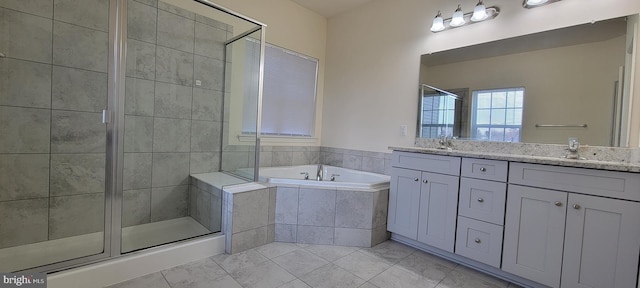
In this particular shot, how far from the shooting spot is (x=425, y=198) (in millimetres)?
2186

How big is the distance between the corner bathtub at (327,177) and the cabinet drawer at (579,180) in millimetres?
1057

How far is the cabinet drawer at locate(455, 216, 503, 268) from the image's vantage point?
1819 millimetres

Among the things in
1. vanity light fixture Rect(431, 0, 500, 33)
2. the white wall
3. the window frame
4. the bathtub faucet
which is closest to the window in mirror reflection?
the white wall

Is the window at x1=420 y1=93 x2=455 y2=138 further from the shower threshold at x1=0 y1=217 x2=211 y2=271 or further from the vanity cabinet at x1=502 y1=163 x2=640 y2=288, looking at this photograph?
the shower threshold at x1=0 y1=217 x2=211 y2=271

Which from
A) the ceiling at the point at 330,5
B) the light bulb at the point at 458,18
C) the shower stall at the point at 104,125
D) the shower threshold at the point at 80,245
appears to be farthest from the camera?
the ceiling at the point at 330,5

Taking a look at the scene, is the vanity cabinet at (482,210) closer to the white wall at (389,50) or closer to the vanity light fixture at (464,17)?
the white wall at (389,50)

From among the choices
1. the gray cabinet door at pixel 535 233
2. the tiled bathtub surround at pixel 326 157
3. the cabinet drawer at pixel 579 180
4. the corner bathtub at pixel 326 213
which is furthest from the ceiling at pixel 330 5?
the gray cabinet door at pixel 535 233

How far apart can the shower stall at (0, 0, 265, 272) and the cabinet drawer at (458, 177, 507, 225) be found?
6.03ft

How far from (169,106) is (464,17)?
9.23 feet

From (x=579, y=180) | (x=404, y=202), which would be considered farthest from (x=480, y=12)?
(x=404, y=202)

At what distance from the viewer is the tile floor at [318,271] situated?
1.74 m

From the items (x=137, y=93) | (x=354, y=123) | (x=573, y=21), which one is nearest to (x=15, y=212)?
(x=137, y=93)

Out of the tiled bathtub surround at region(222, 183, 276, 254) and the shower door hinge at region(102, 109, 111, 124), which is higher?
the shower door hinge at region(102, 109, 111, 124)

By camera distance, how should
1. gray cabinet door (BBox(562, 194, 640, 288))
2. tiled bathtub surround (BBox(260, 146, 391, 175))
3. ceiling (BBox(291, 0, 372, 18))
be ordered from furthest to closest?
1. ceiling (BBox(291, 0, 372, 18))
2. tiled bathtub surround (BBox(260, 146, 391, 175))
3. gray cabinet door (BBox(562, 194, 640, 288))
